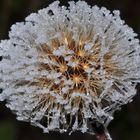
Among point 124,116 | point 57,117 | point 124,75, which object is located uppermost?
point 124,116

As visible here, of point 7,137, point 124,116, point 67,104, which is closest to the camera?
point 67,104

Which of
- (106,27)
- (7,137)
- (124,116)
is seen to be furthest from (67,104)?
(124,116)

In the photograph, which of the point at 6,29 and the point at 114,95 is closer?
the point at 114,95

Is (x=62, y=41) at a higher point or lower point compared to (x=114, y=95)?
higher

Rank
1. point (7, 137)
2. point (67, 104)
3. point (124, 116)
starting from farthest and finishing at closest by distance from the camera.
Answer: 1. point (124, 116)
2. point (7, 137)
3. point (67, 104)

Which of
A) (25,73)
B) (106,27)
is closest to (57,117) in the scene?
(25,73)

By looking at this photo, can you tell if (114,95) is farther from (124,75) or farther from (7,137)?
(7,137)
